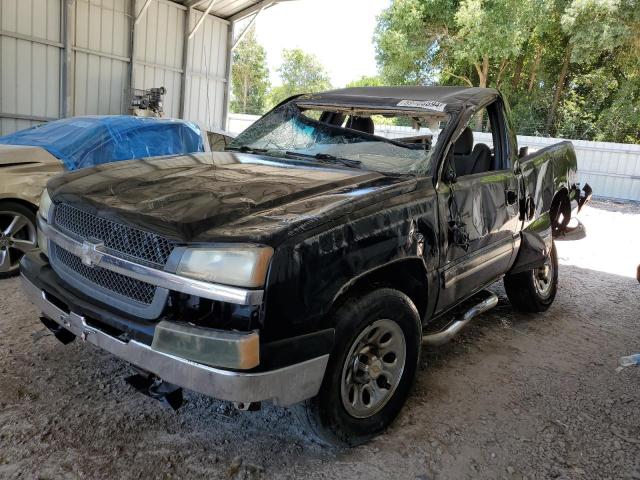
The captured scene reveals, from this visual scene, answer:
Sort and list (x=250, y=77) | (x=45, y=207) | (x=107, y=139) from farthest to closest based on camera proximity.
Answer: (x=250, y=77), (x=107, y=139), (x=45, y=207)

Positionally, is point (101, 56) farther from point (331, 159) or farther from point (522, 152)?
point (331, 159)

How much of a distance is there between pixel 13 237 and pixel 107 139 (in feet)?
4.51

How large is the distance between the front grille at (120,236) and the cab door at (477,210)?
1632mm

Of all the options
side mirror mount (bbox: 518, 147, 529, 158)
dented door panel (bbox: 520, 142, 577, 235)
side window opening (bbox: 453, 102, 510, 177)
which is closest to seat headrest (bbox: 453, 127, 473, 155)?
side window opening (bbox: 453, 102, 510, 177)

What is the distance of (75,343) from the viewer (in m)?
3.65

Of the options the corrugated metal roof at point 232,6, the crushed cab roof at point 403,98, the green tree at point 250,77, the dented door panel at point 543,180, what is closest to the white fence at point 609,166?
the corrugated metal roof at point 232,6

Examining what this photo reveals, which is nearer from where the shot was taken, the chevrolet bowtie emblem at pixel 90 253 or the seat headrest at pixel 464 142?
the chevrolet bowtie emblem at pixel 90 253

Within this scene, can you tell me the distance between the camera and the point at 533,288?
473 cm

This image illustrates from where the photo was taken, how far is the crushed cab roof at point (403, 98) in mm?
3564

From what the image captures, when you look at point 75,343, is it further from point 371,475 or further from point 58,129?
point 58,129

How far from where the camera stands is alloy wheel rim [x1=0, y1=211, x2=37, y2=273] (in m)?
4.91

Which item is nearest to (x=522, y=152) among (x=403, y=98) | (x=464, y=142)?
(x=464, y=142)

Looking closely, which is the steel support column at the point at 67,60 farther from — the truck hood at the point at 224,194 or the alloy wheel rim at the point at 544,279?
the alloy wheel rim at the point at 544,279

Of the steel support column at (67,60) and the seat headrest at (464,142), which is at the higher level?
the steel support column at (67,60)
